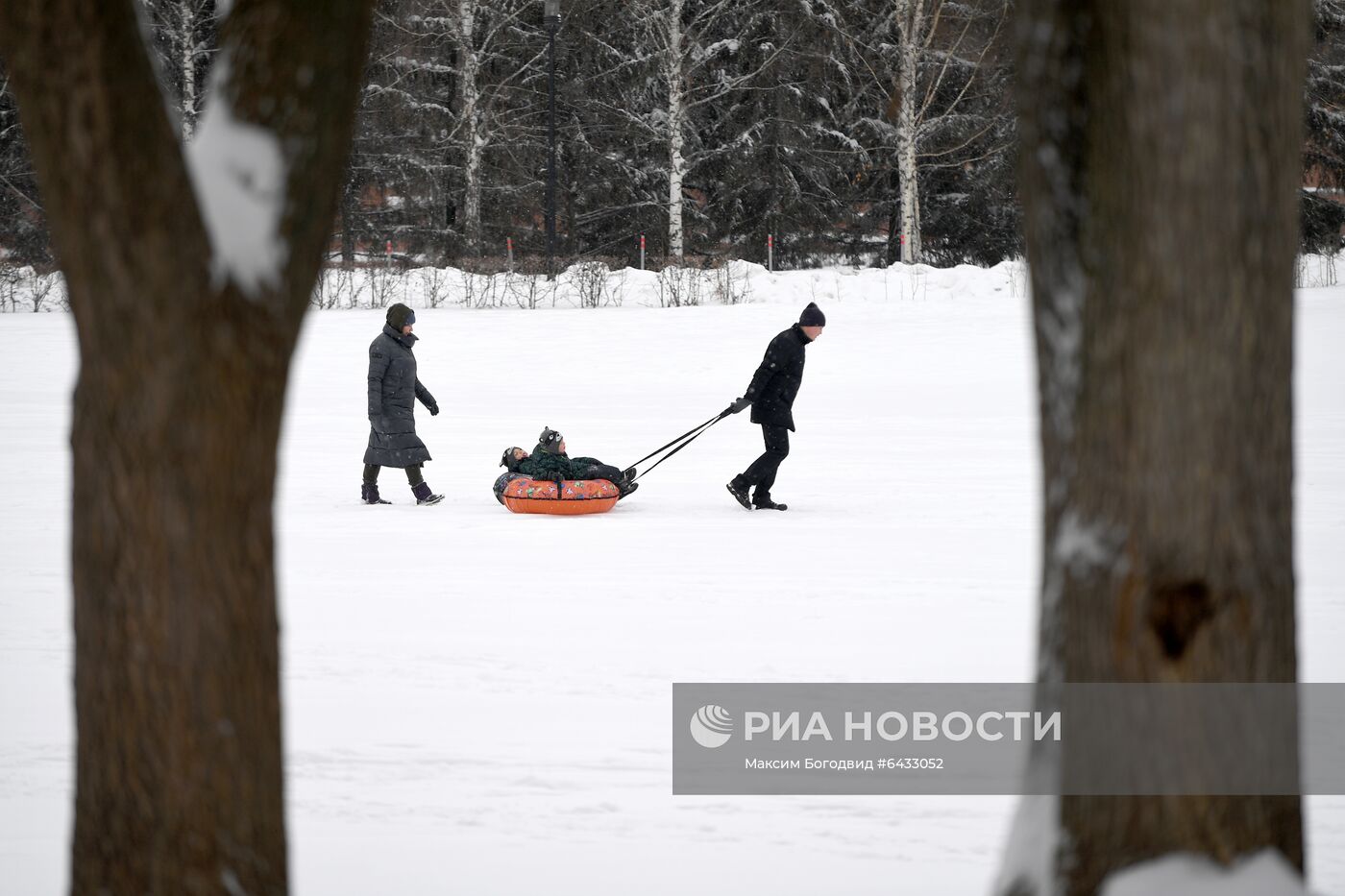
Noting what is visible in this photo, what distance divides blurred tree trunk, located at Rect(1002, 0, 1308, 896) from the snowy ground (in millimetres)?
1625

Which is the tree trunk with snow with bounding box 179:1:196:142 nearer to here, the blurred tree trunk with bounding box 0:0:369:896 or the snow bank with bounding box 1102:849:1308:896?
the blurred tree trunk with bounding box 0:0:369:896

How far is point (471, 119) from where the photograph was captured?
29.7m

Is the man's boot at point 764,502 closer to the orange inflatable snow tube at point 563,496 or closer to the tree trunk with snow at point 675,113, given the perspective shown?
the orange inflatable snow tube at point 563,496

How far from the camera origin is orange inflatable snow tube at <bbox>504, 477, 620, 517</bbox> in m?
9.91

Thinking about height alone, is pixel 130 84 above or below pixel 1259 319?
above

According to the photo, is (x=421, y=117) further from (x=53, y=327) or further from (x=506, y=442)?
(x=506, y=442)

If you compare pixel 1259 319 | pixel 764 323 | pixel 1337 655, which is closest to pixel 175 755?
pixel 1259 319

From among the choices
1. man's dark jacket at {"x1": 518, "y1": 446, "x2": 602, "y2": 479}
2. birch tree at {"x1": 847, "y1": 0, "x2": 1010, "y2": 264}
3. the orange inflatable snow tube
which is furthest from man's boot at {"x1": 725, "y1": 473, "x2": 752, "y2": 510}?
birch tree at {"x1": 847, "y1": 0, "x2": 1010, "y2": 264}

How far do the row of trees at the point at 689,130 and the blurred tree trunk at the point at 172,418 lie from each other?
1000 inches

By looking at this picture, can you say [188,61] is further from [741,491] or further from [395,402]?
[741,491]

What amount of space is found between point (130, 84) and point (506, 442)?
1160cm

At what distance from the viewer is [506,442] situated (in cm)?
1407

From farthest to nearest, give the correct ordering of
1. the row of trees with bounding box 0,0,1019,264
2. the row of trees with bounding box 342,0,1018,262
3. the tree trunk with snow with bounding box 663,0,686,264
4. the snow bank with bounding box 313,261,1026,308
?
the row of trees with bounding box 342,0,1018,262
the row of trees with bounding box 0,0,1019,264
the tree trunk with snow with bounding box 663,0,686,264
the snow bank with bounding box 313,261,1026,308

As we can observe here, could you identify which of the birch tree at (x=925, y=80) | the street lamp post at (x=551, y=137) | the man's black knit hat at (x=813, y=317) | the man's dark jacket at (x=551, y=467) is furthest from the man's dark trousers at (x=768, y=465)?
the birch tree at (x=925, y=80)
